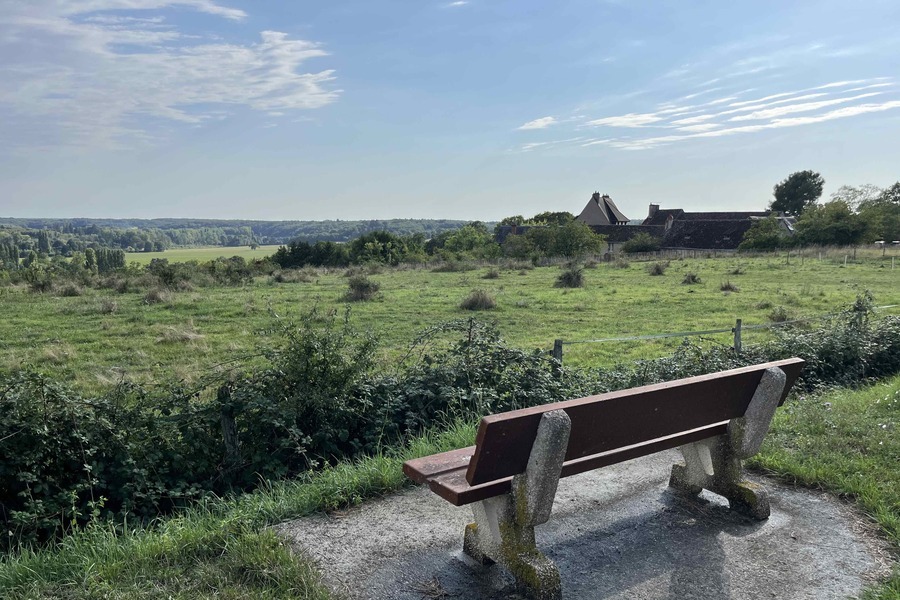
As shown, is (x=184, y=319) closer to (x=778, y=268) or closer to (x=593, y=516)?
(x=593, y=516)

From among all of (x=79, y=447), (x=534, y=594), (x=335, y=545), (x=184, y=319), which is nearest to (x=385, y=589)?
(x=335, y=545)

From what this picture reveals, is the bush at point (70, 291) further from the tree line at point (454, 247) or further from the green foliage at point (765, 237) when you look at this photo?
the green foliage at point (765, 237)

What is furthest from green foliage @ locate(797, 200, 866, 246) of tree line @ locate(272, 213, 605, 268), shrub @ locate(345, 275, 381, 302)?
shrub @ locate(345, 275, 381, 302)

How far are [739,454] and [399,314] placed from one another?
48.3 ft

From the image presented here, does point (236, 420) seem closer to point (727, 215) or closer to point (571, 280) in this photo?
point (571, 280)

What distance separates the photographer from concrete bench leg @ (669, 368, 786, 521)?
3850 mm

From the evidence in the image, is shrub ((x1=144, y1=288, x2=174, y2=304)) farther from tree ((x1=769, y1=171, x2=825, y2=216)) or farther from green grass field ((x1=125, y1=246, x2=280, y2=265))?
tree ((x1=769, y1=171, x2=825, y2=216))

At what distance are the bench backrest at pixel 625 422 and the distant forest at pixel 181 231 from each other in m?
92.8

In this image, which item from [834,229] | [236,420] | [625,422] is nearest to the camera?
[625,422]

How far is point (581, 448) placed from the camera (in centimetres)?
312

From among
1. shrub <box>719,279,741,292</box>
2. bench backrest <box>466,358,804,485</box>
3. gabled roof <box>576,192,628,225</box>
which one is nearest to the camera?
bench backrest <box>466,358,804,485</box>

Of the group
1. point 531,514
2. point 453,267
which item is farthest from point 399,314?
point 453,267

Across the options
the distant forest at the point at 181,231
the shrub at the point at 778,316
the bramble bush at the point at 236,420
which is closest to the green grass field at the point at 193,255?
the distant forest at the point at 181,231

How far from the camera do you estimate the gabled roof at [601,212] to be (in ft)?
288
